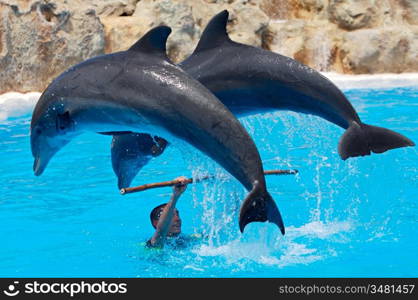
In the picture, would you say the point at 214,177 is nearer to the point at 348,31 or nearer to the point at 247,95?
the point at 247,95

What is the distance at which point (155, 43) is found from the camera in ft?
15.8

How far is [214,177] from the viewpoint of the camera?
19.5 feet

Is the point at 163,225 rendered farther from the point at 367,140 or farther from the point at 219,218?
the point at 367,140

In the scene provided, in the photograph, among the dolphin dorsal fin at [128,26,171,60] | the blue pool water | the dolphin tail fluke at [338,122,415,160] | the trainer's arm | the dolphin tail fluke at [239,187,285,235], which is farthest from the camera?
the blue pool water

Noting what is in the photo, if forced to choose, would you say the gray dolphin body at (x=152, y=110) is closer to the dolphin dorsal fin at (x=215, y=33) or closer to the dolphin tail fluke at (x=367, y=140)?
the dolphin dorsal fin at (x=215, y=33)

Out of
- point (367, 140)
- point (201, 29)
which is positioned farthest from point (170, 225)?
point (201, 29)

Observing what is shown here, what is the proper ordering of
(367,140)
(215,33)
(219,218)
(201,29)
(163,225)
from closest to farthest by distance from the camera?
(367,140)
(215,33)
(163,225)
(219,218)
(201,29)

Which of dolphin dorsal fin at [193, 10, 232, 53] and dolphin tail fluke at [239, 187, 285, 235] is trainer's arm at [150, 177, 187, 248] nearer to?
dolphin dorsal fin at [193, 10, 232, 53]

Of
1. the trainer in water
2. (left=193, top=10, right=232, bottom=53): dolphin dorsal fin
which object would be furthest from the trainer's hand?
(left=193, top=10, right=232, bottom=53): dolphin dorsal fin

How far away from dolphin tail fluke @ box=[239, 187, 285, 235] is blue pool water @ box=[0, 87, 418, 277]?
77cm

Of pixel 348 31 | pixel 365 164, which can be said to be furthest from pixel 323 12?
pixel 365 164

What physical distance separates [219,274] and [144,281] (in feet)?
2.13

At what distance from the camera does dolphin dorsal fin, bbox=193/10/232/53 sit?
5527mm

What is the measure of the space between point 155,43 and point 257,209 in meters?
1.42
